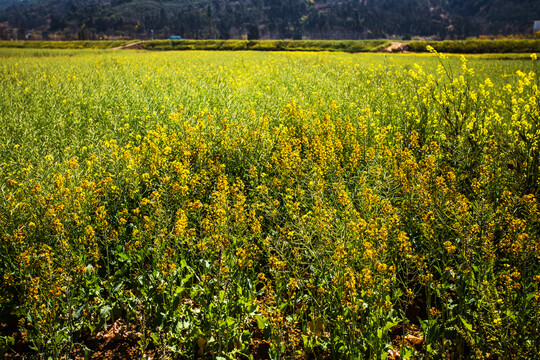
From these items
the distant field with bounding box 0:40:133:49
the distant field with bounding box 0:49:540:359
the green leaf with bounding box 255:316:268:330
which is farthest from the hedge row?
the green leaf with bounding box 255:316:268:330

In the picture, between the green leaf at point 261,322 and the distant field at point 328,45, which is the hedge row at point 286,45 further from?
the green leaf at point 261,322

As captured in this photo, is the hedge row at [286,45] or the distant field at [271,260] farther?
the hedge row at [286,45]

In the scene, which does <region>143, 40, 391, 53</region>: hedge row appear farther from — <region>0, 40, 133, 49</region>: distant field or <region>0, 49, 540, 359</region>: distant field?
<region>0, 49, 540, 359</region>: distant field

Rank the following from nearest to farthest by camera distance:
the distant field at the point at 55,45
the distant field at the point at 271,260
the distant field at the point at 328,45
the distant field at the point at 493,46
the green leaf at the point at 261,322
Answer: the distant field at the point at 271,260, the green leaf at the point at 261,322, the distant field at the point at 493,46, the distant field at the point at 328,45, the distant field at the point at 55,45

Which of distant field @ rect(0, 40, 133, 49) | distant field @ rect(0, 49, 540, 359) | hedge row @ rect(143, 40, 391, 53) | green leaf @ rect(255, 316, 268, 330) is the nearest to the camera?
distant field @ rect(0, 49, 540, 359)

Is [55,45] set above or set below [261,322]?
above

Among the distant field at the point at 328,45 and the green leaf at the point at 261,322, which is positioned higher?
the distant field at the point at 328,45

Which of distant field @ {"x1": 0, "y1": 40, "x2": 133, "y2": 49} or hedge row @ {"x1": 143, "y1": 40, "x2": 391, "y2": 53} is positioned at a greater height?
distant field @ {"x1": 0, "y1": 40, "x2": 133, "y2": 49}

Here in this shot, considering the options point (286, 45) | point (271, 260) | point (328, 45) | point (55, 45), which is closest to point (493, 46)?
point (328, 45)

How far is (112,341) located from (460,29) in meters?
181

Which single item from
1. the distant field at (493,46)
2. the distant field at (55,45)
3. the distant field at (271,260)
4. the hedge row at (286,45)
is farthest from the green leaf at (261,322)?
the distant field at (55,45)

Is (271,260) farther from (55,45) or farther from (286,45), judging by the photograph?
(55,45)

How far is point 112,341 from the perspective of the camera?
329cm

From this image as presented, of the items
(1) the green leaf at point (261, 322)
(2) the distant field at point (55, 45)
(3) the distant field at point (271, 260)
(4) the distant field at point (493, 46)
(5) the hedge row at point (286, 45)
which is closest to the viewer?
(3) the distant field at point (271, 260)
